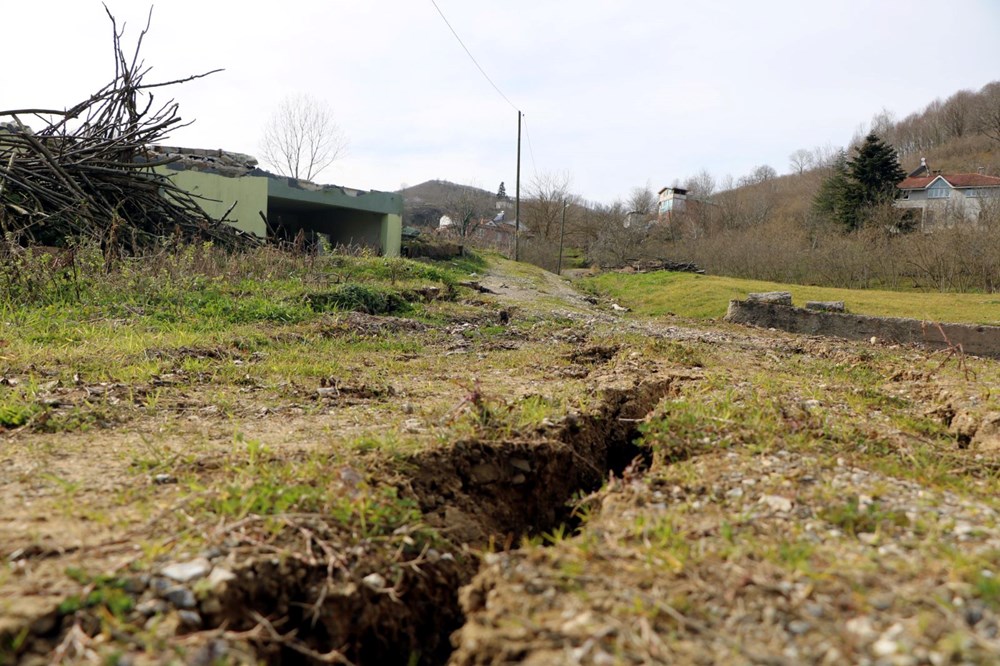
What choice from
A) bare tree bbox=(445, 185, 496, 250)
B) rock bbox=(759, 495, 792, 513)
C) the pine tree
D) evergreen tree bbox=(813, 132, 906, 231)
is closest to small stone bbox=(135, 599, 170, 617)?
rock bbox=(759, 495, 792, 513)

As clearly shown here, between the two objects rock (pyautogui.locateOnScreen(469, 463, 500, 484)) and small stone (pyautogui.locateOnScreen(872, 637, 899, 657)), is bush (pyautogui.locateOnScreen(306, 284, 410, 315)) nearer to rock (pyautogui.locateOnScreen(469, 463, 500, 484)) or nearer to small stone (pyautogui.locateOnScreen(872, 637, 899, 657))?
rock (pyautogui.locateOnScreen(469, 463, 500, 484))

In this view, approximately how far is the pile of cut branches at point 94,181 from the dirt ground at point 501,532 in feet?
21.1

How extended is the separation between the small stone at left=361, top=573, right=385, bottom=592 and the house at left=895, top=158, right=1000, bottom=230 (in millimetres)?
31833

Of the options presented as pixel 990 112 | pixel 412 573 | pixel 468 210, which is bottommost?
pixel 412 573

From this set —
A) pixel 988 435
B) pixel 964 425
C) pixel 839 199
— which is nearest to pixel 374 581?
pixel 988 435

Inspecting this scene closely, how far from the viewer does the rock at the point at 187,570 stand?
194 cm

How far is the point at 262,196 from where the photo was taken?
16.0 m

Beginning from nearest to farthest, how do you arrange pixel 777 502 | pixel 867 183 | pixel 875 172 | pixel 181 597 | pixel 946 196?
1. pixel 181 597
2. pixel 777 502
3. pixel 875 172
4. pixel 867 183
5. pixel 946 196

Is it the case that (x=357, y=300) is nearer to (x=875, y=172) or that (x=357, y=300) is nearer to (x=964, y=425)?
(x=964, y=425)

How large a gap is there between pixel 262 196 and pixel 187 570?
15394 mm

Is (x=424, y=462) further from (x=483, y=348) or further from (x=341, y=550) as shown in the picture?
(x=483, y=348)

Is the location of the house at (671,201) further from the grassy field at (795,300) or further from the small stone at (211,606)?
the small stone at (211,606)

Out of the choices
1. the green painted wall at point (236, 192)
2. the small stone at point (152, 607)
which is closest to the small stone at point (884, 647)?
the small stone at point (152, 607)

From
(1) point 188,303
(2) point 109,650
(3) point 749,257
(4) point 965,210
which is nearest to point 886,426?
(2) point 109,650
